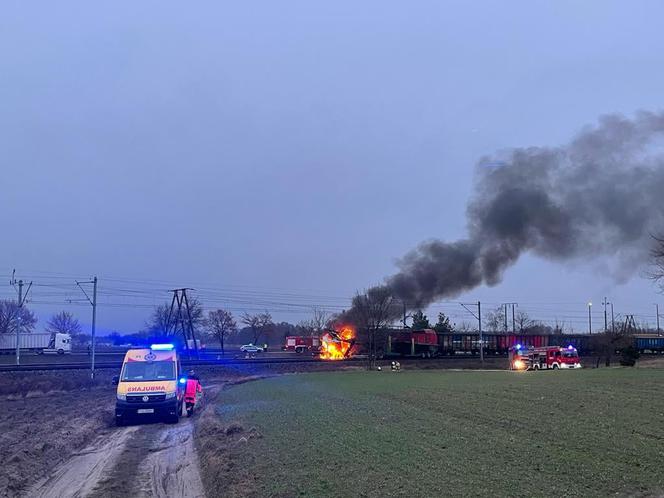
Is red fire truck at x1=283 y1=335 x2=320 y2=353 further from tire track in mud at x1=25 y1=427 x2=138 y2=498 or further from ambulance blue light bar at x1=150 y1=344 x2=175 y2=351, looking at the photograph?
tire track in mud at x1=25 y1=427 x2=138 y2=498

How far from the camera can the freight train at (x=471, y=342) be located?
75.2 metres

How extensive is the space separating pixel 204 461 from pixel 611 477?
8.23 metres

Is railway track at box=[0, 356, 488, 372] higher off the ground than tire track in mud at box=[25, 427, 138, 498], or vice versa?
tire track in mud at box=[25, 427, 138, 498]

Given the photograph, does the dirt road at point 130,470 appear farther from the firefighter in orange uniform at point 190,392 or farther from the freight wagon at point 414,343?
the freight wagon at point 414,343

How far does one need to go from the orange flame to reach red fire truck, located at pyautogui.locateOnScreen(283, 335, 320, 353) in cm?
1284

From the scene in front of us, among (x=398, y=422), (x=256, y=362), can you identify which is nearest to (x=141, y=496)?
(x=398, y=422)

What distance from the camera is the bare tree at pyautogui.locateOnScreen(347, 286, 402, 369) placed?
221ft

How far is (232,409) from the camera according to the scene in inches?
934

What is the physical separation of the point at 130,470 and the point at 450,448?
22.0 ft

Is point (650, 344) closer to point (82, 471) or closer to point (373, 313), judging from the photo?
point (373, 313)

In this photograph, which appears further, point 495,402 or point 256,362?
point 256,362

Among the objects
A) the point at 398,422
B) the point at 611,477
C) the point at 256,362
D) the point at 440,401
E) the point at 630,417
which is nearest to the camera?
the point at 611,477

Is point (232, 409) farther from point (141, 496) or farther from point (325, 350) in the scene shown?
point (325, 350)

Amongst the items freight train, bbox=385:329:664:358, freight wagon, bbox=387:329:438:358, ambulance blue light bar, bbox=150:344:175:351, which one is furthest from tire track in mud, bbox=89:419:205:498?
freight wagon, bbox=387:329:438:358
